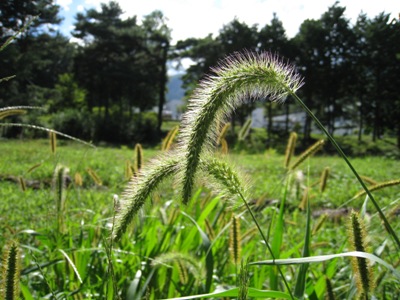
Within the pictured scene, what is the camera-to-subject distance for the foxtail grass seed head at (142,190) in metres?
1.20

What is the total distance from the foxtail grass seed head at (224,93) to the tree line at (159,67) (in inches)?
842

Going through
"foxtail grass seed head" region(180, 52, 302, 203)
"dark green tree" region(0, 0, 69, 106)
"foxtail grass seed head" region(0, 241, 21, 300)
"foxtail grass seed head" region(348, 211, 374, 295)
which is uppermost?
"dark green tree" region(0, 0, 69, 106)

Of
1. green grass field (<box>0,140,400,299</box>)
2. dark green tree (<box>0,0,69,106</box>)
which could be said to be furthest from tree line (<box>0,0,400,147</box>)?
green grass field (<box>0,140,400,299</box>)

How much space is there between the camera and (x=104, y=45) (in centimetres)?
3853

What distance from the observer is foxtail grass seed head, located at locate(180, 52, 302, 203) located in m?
1.08

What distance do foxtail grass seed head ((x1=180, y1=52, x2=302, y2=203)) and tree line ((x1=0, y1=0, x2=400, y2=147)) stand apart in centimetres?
2139

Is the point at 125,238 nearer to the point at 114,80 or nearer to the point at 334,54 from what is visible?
the point at 334,54

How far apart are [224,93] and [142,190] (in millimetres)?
345

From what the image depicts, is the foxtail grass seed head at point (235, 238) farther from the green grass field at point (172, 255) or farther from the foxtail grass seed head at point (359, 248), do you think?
the foxtail grass seed head at point (359, 248)

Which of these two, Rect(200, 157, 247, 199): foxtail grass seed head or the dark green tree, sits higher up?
the dark green tree

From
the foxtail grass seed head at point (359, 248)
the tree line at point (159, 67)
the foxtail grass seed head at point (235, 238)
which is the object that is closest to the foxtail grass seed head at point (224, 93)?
the foxtail grass seed head at point (359, 248)

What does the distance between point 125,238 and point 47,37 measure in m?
31.6

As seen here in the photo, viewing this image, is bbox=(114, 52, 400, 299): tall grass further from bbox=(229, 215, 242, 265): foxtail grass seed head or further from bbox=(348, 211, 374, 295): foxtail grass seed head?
bbox=(229, 215, 242, 265): foxtail grass seed head

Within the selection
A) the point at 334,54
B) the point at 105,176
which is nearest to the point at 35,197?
the point at 105,176
